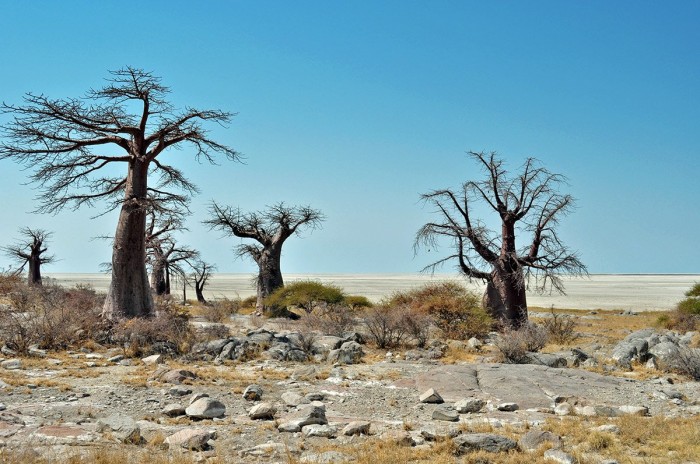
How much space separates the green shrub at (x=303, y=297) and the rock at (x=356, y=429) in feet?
55.7

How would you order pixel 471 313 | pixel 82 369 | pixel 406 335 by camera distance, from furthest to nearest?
pixel 471 313
pixel 406 335
pixel 82 369

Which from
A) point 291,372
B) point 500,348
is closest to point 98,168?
point 291,372

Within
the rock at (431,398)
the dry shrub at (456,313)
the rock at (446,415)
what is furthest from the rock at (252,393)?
the dry shrub at (456,313)

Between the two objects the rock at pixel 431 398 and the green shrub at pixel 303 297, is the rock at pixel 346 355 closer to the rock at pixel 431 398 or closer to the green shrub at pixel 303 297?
the rock at pixel 431 398

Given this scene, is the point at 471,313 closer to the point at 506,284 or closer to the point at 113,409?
the point at 506,284

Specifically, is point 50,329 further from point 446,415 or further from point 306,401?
point 446,415

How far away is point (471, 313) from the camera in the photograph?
1839 cm

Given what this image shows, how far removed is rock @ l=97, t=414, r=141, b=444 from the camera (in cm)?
648

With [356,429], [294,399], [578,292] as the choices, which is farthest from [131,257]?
[578,292]

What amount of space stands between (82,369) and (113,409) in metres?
3.33

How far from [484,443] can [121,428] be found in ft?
12.5

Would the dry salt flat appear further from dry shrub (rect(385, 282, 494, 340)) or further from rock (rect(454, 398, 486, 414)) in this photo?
rock (rect(454, 398, 486, 414))

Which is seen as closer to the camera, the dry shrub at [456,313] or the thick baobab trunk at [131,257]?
the thick baobab trunk at [131,257]

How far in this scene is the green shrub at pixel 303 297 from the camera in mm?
24814
